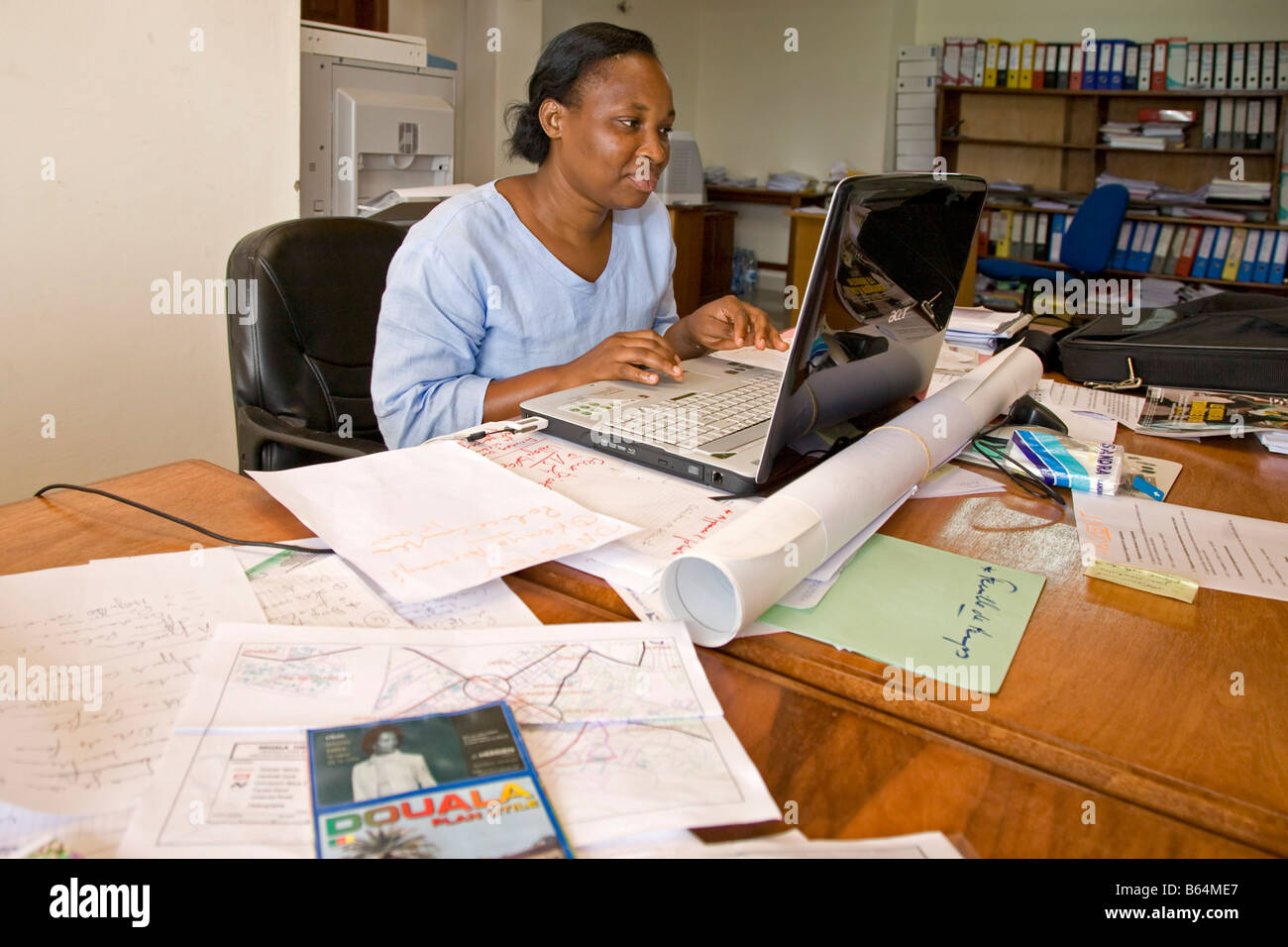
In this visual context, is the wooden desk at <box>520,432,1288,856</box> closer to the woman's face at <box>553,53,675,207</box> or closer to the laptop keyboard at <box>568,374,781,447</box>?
the laptop keyboard at <box>568,374,781,447</box>

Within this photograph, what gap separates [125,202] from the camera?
243 cm

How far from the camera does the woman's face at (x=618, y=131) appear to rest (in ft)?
5.22

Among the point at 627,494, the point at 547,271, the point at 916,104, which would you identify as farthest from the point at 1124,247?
the point at 627,494

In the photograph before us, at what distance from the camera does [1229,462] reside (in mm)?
1364

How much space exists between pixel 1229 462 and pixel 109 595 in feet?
4.52

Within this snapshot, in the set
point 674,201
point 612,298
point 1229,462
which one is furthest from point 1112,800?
point 674,201

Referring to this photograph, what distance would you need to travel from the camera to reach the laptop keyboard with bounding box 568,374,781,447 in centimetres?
114

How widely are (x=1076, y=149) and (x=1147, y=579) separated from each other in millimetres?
5916

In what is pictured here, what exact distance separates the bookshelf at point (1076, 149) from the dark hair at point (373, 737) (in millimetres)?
5913

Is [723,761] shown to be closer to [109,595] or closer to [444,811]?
[444,811]

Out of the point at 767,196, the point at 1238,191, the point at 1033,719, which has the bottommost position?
the point at 1033,719

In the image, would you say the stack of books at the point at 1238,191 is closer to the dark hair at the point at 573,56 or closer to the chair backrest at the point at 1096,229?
the chair backrest at the point at 1096,229

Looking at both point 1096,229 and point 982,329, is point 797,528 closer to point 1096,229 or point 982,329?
point 982,329
